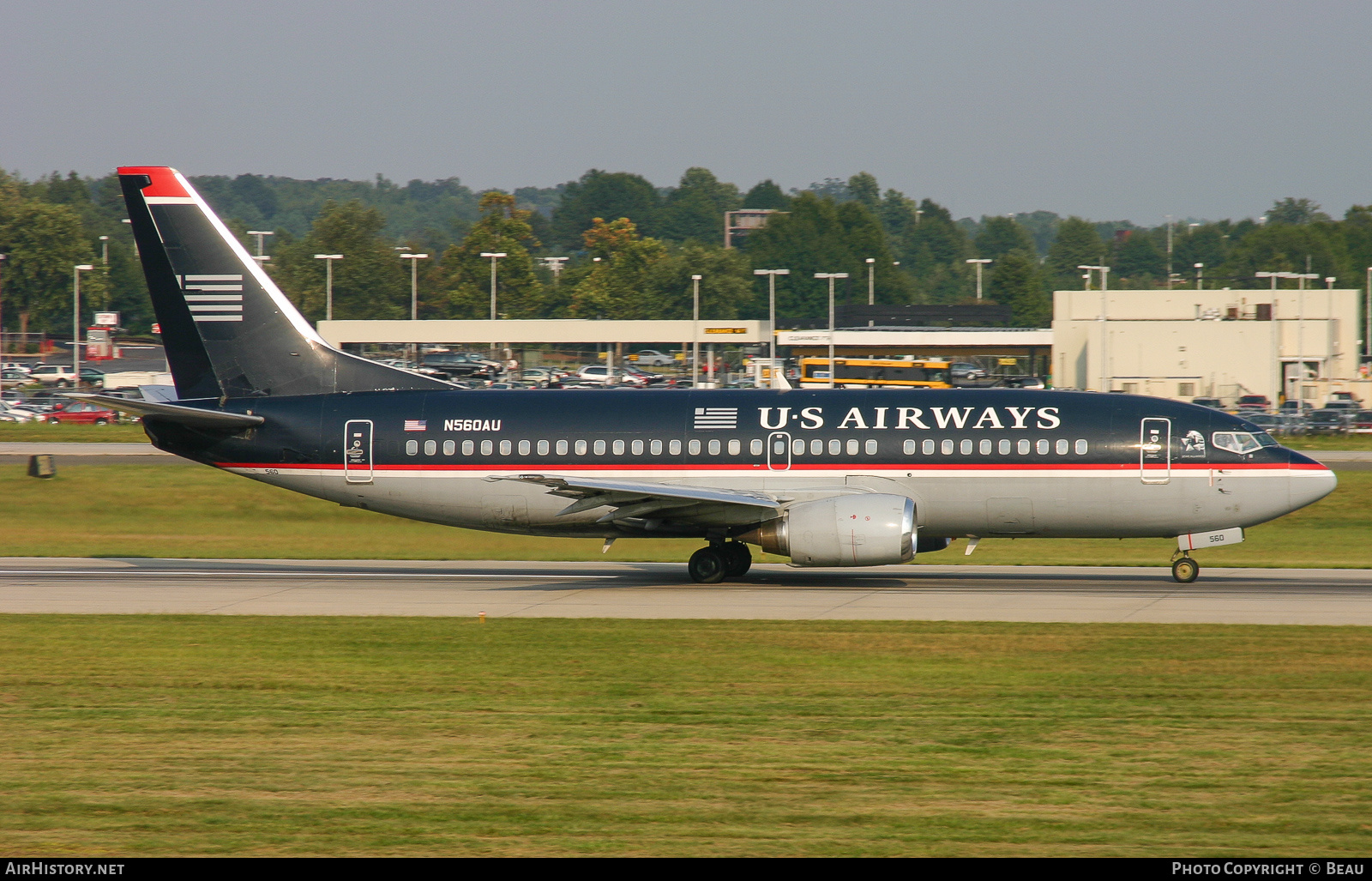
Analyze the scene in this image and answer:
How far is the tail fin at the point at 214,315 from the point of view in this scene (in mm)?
31734

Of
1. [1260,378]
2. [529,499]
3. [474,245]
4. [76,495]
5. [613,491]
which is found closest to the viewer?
[613,491]

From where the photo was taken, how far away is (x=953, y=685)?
1819 cm

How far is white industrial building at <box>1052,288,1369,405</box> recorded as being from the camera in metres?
89.6

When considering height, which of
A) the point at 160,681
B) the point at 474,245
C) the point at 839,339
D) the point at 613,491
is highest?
the point at 474,245

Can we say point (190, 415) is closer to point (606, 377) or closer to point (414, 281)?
point (606, 377)

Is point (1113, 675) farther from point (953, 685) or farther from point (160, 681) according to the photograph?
point (160, 681)

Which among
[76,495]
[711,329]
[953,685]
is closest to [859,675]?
[953,685]

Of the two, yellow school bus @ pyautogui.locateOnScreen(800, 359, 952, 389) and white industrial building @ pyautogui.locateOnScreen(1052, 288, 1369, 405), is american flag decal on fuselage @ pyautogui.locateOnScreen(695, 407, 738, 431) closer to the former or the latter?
yellow school bus @ pyautogui.locateOnScreen(800, 359, 952, 389)

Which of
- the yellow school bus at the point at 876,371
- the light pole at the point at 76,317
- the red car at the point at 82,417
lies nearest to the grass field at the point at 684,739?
the red car at the point at 82,417

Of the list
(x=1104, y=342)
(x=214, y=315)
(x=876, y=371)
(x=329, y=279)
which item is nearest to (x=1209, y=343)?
(x=1104, y=342)

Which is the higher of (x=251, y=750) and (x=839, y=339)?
(x=839, y=339)

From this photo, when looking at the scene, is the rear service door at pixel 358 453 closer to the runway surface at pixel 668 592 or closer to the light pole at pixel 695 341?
the runway surface at pixel 668 592

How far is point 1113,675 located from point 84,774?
43.2 feet

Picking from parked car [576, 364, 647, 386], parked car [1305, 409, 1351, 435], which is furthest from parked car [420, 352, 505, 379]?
parked car [1305, 409, 1351, 435]
